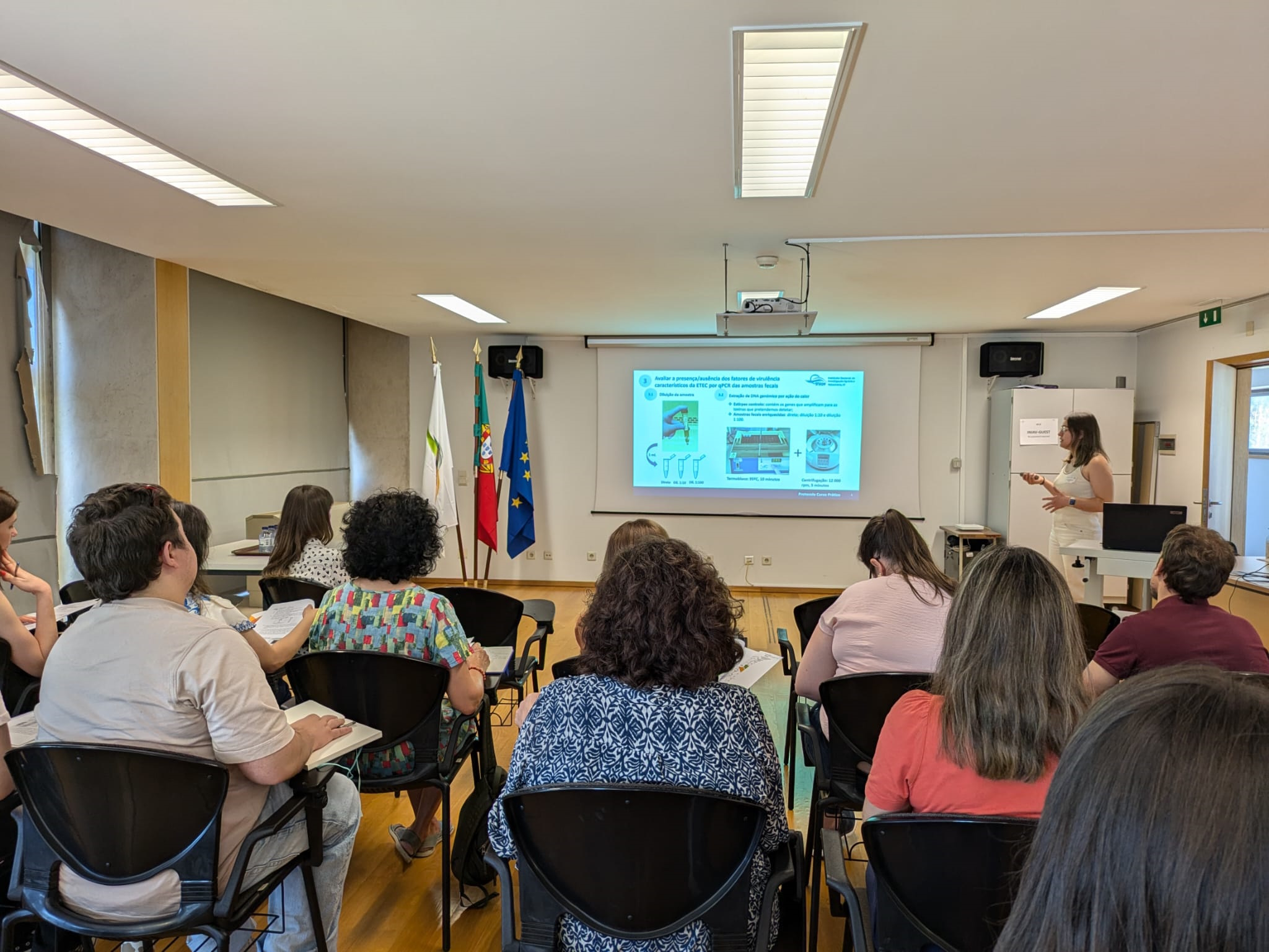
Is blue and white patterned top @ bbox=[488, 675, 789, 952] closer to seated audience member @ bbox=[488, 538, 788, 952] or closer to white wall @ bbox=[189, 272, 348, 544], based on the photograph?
seated audience member @ bbox=[488, 538, 788, 952]

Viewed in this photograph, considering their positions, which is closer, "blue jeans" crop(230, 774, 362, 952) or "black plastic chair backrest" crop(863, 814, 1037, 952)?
"black plastic chair backrest" crop(863, 814, 1037, 952)

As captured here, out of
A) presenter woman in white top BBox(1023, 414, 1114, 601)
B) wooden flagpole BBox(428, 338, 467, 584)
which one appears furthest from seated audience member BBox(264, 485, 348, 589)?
presenter woman in white top BBox(1023, 414, 1114, 601)

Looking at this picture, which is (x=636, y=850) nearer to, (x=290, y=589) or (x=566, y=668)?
(x=566, y=668)

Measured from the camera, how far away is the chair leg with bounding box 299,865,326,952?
1.86 m

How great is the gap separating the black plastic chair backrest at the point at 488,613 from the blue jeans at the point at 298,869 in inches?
49.4

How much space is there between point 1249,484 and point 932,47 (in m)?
5.65

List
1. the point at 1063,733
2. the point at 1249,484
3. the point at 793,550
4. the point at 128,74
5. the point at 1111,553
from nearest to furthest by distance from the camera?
1. the point at 1063,733
2. the point at 128,74
3. the point at 1111,553
4. the point at 1249,484
5. the point at 793,550

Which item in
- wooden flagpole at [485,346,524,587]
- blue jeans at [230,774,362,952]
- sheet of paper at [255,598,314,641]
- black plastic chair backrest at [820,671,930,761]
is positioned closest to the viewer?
blue jeans at [230,774,362,952]

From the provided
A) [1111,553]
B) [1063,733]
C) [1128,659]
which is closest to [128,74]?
[1063,733]

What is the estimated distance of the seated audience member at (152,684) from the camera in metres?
1.54

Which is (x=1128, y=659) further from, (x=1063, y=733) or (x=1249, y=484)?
(x=1249, y=484)

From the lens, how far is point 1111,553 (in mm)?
4496

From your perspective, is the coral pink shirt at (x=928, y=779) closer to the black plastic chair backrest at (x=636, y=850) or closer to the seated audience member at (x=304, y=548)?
the black plastic chair backrest at (x=636, y=850)

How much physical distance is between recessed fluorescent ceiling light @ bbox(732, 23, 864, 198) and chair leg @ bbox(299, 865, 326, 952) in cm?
236
